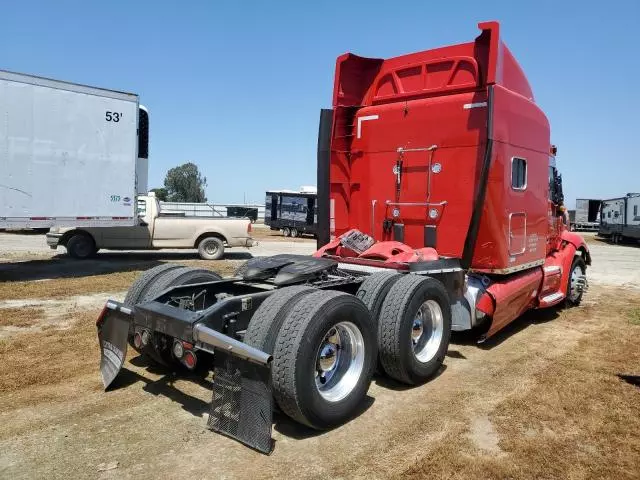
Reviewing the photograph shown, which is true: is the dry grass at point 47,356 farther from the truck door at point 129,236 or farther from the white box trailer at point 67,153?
the truck door at point 129,236

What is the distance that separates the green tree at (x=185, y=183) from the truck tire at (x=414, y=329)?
8941cm

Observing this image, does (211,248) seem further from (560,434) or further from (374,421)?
(560,434)

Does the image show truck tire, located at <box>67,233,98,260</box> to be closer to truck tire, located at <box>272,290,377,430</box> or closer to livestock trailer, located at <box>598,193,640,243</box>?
truck tire, located at <box>272,290,377,430</box>

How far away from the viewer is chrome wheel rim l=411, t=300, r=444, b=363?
493 centimetres

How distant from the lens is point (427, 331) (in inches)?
201

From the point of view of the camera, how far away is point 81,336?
6.16 m

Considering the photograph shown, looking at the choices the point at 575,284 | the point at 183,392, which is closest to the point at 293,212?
the point at 575,284

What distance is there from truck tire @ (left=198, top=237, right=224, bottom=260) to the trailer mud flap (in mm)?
12586

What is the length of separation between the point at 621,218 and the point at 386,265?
28.6 metres

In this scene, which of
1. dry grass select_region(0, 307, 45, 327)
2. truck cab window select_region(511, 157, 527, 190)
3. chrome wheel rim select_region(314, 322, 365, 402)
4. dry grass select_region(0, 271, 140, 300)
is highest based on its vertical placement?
truck cab window select_region(511, 157, 527, 190)

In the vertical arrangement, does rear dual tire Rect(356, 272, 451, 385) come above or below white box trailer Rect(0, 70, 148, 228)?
below

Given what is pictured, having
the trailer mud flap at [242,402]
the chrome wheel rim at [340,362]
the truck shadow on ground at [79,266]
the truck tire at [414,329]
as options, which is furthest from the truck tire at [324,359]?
the truck shadow on ground at [79,266]

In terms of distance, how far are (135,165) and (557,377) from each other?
1081 cm

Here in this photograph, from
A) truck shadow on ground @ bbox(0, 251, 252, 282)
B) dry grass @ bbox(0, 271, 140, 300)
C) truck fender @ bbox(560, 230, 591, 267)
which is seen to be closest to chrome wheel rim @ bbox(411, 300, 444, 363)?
truck fender @ bbox(560, 230, 591, 267)
